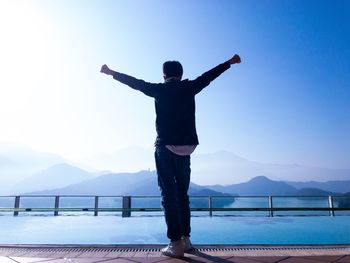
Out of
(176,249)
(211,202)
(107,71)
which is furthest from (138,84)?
(211,202)

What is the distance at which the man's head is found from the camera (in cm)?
241

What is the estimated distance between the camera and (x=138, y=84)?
2.30m

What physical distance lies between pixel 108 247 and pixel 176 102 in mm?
1377

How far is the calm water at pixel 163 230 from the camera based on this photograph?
5707 mm

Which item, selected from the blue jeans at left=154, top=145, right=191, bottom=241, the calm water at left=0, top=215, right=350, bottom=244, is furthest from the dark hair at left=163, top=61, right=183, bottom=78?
the calm water at left=0, top=215, right=350, bottom=244

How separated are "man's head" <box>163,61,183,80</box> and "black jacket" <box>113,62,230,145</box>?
0.08 m

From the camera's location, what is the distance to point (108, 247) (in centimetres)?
239

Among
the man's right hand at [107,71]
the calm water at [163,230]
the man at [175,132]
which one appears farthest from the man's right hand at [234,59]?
the calm water at [163,230]

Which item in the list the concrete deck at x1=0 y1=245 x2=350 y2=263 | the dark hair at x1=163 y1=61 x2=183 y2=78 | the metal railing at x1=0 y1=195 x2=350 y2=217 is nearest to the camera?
the concrete deck at x1=0 y1=245 x2=350 y2=263

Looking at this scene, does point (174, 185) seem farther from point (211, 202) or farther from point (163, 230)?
point (211, 202)

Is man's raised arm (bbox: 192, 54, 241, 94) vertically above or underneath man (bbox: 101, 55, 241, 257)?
above

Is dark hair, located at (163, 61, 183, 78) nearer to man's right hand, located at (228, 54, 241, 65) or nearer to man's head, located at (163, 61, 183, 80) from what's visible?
man's head, located at (163, 61, 183, 80)

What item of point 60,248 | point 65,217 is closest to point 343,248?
point 60,248

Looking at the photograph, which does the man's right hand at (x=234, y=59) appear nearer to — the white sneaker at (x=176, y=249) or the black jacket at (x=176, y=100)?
the black jacket at (x=176, y=100)
